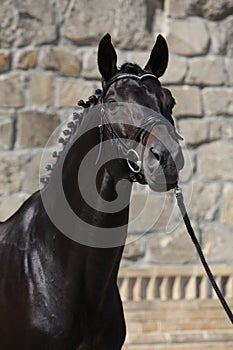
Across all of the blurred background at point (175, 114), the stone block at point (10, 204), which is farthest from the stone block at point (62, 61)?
the stone block at point (10, 204)

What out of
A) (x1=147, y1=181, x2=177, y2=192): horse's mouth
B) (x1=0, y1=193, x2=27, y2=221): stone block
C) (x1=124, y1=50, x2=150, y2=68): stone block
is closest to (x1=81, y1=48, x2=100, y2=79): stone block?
(x1=124, y1=50, x2=150, y2=68): stone block

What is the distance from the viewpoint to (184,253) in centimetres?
455

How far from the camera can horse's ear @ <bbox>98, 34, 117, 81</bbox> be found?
2693 millimetres

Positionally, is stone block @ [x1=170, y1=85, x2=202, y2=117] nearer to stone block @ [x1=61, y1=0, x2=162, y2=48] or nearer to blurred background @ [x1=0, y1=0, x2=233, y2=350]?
blurred background @ [x1=0, y1=0, x2=233, y2=350]

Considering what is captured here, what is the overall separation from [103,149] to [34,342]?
2.11 ft

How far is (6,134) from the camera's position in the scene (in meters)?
4.45

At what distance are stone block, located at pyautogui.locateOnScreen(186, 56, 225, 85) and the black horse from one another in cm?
189

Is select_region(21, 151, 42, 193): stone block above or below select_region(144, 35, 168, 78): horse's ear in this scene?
below

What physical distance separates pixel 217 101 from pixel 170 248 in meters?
0.85

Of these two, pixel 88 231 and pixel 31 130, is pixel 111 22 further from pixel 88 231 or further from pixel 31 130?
pixel 88 231

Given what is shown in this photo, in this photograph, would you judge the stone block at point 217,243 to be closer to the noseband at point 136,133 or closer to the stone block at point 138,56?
the stone block at point 138,56

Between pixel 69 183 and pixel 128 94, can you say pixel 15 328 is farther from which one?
pixel 128 94

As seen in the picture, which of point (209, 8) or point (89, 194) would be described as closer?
Answer: point (89, 194)

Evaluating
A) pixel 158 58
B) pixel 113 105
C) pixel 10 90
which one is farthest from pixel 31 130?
pixel 113 105
